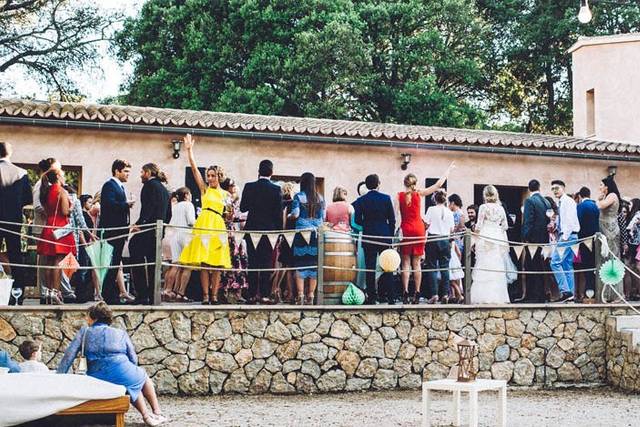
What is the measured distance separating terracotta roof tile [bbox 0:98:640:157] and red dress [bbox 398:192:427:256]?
3.99 m

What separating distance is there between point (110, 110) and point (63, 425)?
793cm

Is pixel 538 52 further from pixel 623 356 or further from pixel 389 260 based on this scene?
pixel 389 260

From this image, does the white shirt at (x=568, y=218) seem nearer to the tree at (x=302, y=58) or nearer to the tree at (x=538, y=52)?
the tree at (x=302, y=58)

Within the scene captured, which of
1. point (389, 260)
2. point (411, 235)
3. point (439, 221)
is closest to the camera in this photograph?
point (389, 260)

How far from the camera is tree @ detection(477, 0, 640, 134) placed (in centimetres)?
3550

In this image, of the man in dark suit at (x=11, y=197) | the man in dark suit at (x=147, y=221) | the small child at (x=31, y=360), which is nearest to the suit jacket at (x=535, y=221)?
the man in dark suit at (x=147, y=221)

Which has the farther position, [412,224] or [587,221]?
[587,221]

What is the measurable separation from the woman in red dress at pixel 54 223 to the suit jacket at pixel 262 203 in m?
2.24

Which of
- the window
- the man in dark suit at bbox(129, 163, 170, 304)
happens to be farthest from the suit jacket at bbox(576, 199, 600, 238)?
the window

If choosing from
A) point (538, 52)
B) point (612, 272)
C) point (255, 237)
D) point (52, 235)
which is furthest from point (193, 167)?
point (538, 52)

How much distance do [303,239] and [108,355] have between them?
375cm

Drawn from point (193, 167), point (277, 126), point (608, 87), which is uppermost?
point (608, 87)

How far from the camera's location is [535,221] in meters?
14.5

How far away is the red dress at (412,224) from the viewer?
1351cm
